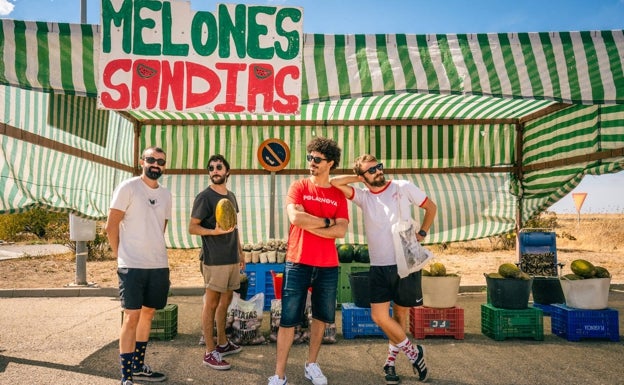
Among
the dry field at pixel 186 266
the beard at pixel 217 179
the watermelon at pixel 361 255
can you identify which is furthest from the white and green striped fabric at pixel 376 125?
the dry field at pixel 186 266

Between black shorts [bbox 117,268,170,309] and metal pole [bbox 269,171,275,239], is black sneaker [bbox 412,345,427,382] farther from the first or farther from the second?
metal pole [bbox 269,171,275,239]

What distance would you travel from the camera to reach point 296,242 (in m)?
4.06

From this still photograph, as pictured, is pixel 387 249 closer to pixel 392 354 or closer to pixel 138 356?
pixel 392 354

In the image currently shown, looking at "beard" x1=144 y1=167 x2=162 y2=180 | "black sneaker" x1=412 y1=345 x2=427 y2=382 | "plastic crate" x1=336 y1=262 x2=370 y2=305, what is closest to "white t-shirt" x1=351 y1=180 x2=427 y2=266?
"black sneaker" x1=412 y1=345 x2=427 y2=382

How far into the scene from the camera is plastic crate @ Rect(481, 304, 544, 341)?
5863 mm

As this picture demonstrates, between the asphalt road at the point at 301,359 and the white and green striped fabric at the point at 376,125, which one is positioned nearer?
the asphalt road at the point at 301,359

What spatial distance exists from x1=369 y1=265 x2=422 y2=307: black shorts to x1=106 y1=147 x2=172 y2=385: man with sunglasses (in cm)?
192

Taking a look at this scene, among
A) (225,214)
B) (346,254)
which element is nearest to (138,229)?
(225,214)

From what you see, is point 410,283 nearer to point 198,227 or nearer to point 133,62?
point 198,227

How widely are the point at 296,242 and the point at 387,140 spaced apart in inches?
237

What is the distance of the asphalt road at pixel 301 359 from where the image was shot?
451cm

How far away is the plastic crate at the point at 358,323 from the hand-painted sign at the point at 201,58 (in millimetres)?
2761

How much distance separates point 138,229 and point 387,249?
2.25 m

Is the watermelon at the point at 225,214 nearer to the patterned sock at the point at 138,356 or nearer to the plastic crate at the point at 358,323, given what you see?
the patterned sock at the point at 138,356
